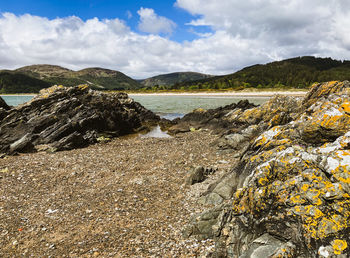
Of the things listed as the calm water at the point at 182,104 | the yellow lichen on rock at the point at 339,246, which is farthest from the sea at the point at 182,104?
the yellow lichen on rock at the point at 339,246

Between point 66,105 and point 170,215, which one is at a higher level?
point 66,105

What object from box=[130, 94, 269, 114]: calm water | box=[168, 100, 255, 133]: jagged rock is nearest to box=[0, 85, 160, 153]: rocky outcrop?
box=[168, 100, 255, 133]: jagged rock

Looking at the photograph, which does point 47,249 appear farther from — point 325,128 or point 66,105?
point 66,105

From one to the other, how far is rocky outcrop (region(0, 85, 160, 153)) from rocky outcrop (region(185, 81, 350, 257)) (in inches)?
788

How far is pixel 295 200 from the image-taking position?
5617 mm

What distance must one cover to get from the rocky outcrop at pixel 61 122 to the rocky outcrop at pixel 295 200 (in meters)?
20.0

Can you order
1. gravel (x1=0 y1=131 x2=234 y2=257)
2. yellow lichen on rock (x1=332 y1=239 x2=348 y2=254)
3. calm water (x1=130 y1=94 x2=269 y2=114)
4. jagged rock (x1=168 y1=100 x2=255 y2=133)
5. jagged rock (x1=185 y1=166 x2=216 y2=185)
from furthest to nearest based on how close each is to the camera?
1. calm water (x1=130 y1=94 x2=269 y2=114)
2. jagged rock (x1=168 y1=100 x2=255 y2=133)
3. jagged rock (x1=185 y1=166 x2=216 y2=185)
4. gravel (x1=0 y1=131 x2=234 y2=257)
5. yellow lichen on rock (x1=332 y1=239 x2=348 y2=254)

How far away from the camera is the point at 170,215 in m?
9.57

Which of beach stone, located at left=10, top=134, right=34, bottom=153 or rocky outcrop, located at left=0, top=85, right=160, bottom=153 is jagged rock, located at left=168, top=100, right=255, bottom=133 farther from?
beach stone, located at left=10, top=134, right=34, bottom=153

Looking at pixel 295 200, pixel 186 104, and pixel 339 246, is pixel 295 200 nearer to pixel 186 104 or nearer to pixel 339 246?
pixel 339 246

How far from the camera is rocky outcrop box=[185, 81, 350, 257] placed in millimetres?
4996

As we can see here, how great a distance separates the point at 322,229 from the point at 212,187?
599cm

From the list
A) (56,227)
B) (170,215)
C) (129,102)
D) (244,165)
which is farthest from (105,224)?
(129,102)

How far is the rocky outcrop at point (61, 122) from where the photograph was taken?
74.1 feet
